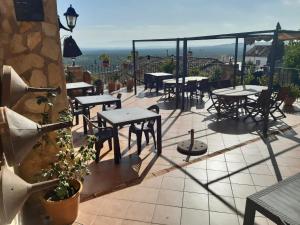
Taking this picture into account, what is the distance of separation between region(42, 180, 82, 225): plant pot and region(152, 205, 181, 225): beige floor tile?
35.5 inches

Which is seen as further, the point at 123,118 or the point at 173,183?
the point at 123,118

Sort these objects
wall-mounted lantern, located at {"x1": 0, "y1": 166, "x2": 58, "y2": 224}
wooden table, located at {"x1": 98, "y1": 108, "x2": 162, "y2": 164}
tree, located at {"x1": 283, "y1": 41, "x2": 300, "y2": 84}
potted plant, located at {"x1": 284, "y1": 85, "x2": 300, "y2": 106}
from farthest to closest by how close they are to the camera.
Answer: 1. tree, located at {"x1": 283, "y1": 41, "x2": 300, "y2": 84}
2. potted plant, located at {"x1": 284, "y1": 85, "x2": 300, "y2": 106}
3. wooden table, located at {"x1": 98, "y1": 108, "x2": 162, "y2": 164}
4. wall-mounted lantern, located at {"x1": 0, "y1": 166, "x2": 58, "y2": 224}

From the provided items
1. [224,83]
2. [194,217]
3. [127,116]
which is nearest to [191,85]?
[224,83]

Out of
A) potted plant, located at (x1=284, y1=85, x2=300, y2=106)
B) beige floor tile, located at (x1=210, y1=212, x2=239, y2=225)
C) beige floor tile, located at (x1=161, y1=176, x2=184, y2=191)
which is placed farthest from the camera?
potted plant, located at (x1=284, y1=85, x2=300, y2=106)

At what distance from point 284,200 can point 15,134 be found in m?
1.76

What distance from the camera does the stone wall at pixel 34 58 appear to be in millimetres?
2676

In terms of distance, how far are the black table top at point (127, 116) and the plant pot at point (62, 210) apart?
60.5 inches

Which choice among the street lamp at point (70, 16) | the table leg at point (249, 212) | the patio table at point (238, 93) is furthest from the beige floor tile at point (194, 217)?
the street lamp at point (70, 16)

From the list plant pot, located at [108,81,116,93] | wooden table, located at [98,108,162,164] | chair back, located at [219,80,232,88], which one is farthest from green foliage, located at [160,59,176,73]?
wooden table, located at [98,108,162,164]

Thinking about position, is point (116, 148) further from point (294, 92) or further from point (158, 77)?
point (158, 77)

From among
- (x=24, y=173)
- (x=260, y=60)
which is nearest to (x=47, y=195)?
(x=24, y=173)

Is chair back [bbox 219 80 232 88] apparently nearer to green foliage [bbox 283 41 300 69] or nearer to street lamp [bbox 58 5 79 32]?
street lamp [bbox 58 5 79 32]

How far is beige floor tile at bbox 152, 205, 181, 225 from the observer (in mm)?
2822

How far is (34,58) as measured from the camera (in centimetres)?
285
